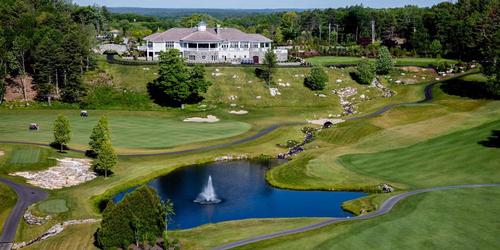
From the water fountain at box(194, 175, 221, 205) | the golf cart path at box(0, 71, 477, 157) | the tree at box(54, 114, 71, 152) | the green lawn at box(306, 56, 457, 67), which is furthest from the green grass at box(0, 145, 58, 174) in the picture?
the green lawn at box(306, 56, 457, 67)

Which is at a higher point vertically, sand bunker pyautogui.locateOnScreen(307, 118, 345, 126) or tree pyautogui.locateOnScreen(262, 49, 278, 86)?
tree pyautogui.locateOnScreen(262, 49, 278, 86)

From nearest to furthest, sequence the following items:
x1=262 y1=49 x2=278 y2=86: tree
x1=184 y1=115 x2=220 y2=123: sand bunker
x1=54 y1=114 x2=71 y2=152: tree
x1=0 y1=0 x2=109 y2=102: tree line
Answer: x1=54 y1=114 x2=71 y2=152: tree < x1=184 y1=115 x2=220 y2=123: sand bunker < x1=0 y1=0 x2=109 y2=102: tree line < x1=262 y1=49 x2=278 y2=86: tree

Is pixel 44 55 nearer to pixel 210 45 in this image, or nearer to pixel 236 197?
pixel 210 45

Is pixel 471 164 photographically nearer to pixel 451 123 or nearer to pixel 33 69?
pixel 451 123

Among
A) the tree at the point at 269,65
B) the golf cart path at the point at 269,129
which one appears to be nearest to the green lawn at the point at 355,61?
the golf cart path at the point at 269,129

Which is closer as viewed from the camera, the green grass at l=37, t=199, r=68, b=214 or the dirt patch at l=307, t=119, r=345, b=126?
the green grass at l=37, t=199, r=68, b=214

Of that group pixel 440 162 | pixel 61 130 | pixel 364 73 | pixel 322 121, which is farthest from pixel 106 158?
pixel 364 73

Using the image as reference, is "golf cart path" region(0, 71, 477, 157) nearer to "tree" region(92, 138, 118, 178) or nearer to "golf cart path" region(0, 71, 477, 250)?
"golf cart path" region(0, 71, 477, 250)
